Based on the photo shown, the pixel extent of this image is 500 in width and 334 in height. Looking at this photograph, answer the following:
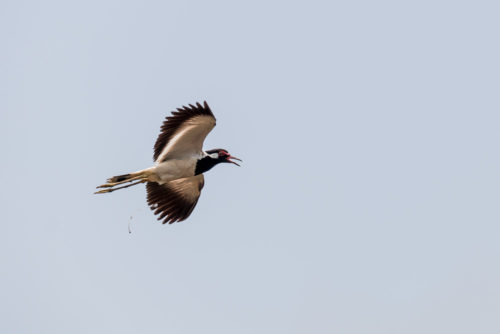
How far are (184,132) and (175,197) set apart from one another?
6.83 ft

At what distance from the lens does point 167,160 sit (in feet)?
71.8

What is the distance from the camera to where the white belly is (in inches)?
858

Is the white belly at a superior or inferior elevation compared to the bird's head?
inferior

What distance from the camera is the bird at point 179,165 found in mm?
21141

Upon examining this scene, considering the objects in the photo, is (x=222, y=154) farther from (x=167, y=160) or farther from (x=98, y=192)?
(x=98, y=192)

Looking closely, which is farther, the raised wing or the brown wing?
the brown wing

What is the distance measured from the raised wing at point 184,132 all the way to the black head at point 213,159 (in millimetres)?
292

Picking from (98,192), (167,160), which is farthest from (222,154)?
(98,192)

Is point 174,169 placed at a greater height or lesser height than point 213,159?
lesser

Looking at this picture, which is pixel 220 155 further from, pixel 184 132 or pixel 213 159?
pixel 184 132

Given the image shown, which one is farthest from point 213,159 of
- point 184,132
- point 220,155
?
point 184,132

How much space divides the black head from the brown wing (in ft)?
2.55

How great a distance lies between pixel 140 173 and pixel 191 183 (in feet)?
5.14

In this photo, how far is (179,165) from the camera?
71.5ft
